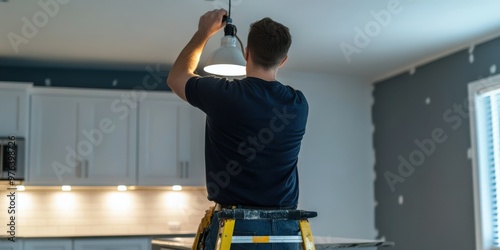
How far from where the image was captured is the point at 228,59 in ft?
10.0

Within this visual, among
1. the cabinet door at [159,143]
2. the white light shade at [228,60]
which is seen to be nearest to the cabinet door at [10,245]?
the cabinet door at [159,143]

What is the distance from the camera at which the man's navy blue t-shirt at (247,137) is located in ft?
6.11

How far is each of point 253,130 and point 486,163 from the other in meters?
3.77

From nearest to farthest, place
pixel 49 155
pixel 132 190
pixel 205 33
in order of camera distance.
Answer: pixel 205 33, pixel 49 155, pixel 132 190

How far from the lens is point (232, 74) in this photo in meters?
3.19

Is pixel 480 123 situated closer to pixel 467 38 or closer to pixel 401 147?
A: pixel 467 38

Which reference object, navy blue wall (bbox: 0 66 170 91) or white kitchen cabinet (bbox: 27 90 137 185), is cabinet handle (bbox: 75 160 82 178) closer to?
white kitchen cabinet (bbox: 27 90 137 185)

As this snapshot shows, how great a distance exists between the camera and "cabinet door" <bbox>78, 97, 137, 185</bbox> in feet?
19.3

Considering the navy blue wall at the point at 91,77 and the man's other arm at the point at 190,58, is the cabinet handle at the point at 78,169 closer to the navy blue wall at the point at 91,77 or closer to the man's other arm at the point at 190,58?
the navy blue wall at the point at 91,77

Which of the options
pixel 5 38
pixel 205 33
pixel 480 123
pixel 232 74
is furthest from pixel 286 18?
pixel 205 33

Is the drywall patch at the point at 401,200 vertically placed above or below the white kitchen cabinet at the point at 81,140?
below

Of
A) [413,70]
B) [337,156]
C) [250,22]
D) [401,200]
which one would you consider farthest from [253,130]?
[337,156]

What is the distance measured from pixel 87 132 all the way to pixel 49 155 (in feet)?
1.27

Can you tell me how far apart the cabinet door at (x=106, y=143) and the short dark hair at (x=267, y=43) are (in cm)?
418
